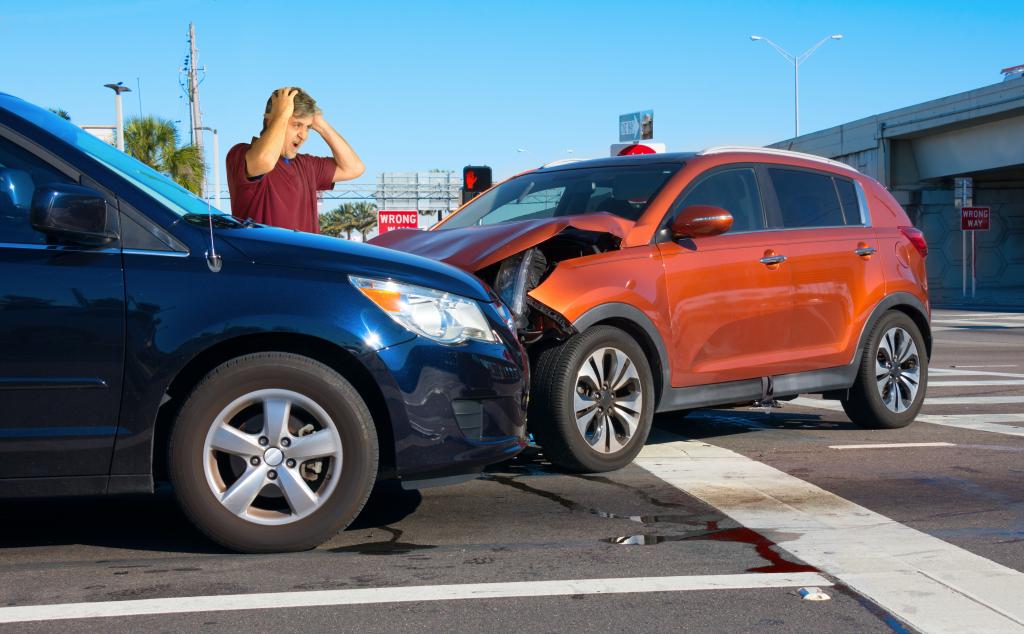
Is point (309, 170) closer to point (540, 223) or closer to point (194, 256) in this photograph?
point (540, 223)

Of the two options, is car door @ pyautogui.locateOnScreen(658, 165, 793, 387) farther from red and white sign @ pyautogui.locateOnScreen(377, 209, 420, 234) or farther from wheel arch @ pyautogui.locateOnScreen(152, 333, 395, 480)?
red and white sign @ pyautogui.locateOnScreen(377, 209, 420, 234)

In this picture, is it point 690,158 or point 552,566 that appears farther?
point 690,158

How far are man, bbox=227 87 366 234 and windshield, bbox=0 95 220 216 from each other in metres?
1.42

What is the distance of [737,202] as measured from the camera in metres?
7.20

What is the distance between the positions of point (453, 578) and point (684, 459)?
2.79 metres

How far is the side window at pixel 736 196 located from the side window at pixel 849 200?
0.88m

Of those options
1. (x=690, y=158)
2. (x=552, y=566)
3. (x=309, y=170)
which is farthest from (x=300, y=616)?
(x=690, y=158)

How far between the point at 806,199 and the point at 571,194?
155 cm

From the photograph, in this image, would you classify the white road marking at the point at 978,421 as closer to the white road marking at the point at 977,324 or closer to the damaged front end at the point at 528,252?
the damaged front end at the point at 528,252

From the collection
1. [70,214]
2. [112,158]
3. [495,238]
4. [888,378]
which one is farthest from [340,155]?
[888,378]

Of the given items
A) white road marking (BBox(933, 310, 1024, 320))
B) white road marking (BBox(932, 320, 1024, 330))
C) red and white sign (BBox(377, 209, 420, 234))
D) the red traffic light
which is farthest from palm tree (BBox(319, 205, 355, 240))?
the red traffic light

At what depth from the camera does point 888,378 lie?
799cm

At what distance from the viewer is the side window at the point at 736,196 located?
23.0 feet

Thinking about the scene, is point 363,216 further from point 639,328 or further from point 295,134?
point 639,328
